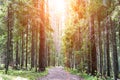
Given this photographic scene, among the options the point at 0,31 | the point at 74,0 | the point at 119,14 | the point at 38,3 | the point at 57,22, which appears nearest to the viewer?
the point at 119,14

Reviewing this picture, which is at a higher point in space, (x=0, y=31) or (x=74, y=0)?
(x=74, y=0)

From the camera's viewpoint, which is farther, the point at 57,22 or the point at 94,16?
the point at 57,22

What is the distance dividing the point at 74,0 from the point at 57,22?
409ft

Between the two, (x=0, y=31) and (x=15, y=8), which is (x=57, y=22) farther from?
(x=15, y=8)

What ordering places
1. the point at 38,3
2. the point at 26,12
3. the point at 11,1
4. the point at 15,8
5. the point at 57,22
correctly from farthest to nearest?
the point at 57,22 → the point at 38,3 → the point at 26,12 → the point at 15,8 → the point at 11,1

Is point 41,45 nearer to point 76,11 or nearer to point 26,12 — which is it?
point 26,12

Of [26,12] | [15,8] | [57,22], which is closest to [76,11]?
[26,12]

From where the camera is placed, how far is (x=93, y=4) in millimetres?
19828

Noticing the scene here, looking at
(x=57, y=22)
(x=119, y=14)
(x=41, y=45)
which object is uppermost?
(x=57, y=22)

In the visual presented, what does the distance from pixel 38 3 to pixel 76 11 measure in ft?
22.7

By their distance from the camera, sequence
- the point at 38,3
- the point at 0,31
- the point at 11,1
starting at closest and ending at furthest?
the point at 11,1 → the point at 38,3 → the point at 0,31

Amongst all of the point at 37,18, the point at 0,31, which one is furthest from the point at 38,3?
the point at 0,31

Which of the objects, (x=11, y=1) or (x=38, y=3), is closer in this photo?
(x=11, y=1)

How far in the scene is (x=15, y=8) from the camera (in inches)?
816
